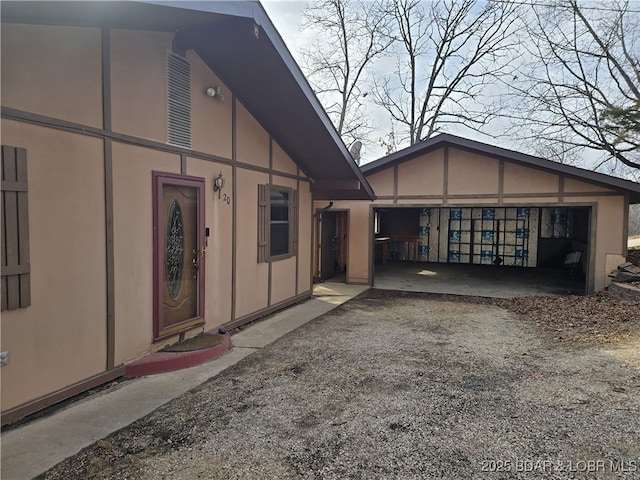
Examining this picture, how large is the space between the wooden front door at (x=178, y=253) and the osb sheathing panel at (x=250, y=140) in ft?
3.76

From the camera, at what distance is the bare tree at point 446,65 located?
1873 centimetres

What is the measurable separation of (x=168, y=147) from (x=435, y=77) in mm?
19001

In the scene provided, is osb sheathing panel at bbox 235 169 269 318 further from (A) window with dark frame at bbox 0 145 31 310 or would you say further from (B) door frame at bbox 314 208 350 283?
(B) door frame at bbox 314 208 350 283

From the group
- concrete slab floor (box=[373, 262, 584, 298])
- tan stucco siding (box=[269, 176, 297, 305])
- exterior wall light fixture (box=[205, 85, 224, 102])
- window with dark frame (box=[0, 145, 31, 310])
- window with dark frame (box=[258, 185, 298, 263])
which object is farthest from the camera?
concrete slab floor (box=[373, 262, 584, 298])

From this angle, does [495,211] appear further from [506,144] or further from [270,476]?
[270,476]

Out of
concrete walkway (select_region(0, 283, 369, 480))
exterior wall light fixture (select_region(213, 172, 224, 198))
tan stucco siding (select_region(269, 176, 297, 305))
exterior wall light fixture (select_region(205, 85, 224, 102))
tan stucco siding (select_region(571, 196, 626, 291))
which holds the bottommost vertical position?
concrete walkway (select_region(0, 283, 369, 480))

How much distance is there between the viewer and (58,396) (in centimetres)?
332

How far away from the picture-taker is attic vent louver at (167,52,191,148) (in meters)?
4.53

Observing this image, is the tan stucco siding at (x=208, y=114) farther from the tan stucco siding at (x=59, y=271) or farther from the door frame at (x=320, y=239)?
the door frame at (x=320, y=239)

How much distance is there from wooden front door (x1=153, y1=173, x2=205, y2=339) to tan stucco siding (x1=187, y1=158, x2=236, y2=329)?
156mm

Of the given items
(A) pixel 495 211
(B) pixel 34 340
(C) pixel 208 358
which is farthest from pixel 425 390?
(A) pixel 495 211

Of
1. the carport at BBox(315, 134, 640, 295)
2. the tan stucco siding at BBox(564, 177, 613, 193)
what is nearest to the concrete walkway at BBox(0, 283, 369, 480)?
the carport at BBox(315, 134, 640, 295)

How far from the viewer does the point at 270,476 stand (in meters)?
2.45

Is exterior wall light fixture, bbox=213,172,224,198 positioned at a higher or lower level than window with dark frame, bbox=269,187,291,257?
higher
